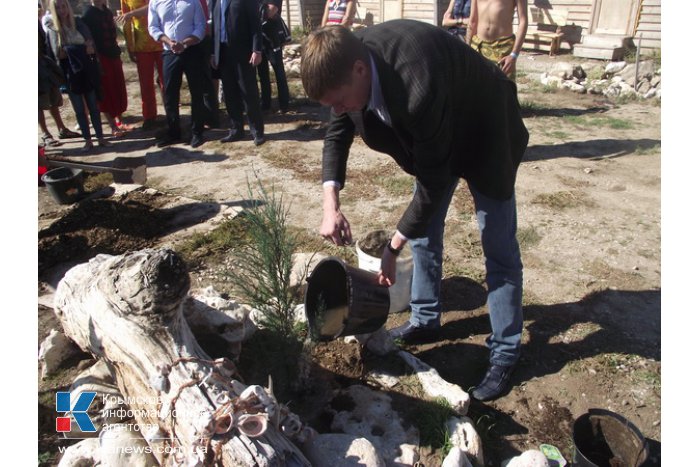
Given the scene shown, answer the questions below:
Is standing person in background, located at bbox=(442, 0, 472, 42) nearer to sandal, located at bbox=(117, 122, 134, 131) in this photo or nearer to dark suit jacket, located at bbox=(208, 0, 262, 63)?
dark suit jacket, located at bbox=(208, 0, 262, 63)

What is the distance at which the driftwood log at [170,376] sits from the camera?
1.85 metres

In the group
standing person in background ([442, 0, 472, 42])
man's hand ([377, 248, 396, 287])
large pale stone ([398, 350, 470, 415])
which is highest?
standing person in background ([442, 0, 472, 42])

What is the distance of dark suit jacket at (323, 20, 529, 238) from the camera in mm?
1984

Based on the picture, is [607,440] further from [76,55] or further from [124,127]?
[124,127]

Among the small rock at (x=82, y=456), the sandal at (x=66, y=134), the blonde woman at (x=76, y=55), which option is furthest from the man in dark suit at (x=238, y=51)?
the small rock at (x=82, y=456)

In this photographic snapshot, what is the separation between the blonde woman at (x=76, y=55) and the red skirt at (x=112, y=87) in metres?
0.38

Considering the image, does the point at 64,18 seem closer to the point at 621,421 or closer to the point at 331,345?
the point at 331,345

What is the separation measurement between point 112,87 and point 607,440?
7.30 metres

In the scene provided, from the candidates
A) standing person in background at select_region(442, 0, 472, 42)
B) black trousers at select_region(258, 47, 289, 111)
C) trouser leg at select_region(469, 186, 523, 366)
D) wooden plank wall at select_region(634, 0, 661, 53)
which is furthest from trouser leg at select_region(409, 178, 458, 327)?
wooden plank wall at select_region(634, 0, 661, 53)

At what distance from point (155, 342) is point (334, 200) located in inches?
41.3

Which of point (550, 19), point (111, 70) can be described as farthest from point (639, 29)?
point (111, 70)

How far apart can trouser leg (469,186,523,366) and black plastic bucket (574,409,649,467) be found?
0.56m

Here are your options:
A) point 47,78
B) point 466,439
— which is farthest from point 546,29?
point 466,439

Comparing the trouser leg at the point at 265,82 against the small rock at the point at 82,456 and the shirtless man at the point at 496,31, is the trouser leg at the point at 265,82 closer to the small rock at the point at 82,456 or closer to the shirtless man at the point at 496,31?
the shirtless man at the point at 496,31
